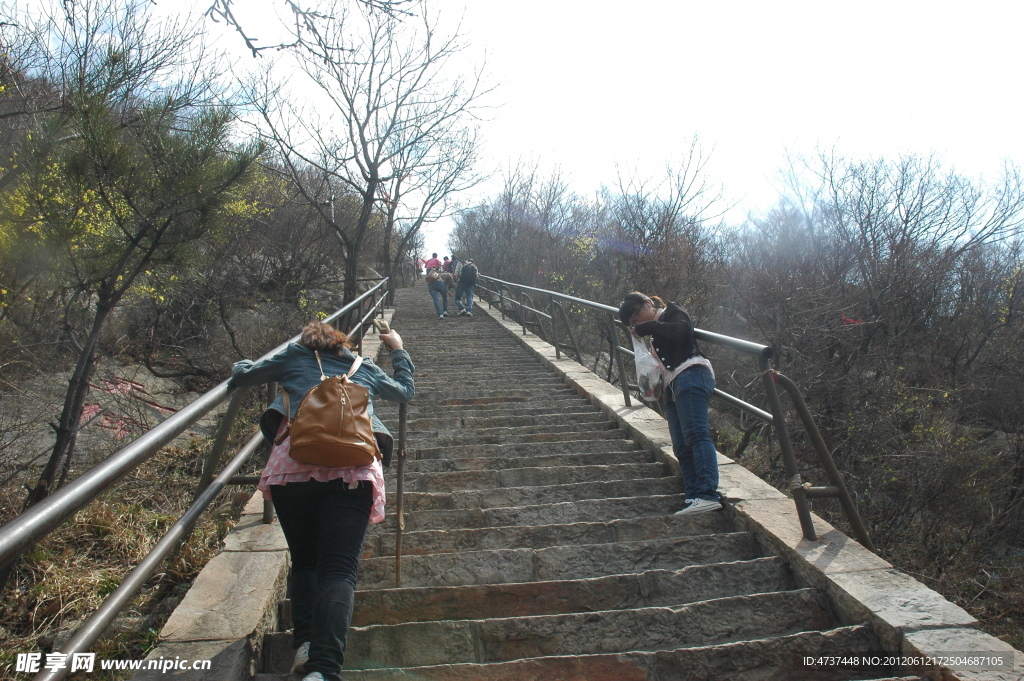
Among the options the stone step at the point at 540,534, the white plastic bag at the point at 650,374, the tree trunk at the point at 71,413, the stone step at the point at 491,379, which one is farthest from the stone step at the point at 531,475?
the stone step at the point at 491,379

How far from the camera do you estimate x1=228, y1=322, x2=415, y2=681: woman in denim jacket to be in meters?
2.05

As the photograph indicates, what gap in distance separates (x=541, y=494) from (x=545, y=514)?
324 millimetres

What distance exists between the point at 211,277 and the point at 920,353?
1487 centimetres

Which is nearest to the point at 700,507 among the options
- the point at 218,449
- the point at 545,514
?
the point at 545,514

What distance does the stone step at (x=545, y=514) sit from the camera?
3.66 m

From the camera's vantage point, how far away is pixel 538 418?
6.01m

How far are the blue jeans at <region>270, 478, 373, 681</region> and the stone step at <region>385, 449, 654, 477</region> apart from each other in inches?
88.5

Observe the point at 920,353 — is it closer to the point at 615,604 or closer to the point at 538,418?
the point at 538,418

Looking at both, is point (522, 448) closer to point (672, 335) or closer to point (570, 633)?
point (672, 335)

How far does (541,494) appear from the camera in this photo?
4.06 meters

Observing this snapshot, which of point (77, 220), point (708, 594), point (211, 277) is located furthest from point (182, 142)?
point (211, 277)

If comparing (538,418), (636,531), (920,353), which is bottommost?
(636,531)

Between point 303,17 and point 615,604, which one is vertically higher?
point 303,17

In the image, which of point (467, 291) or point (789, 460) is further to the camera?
point (467, 291)
